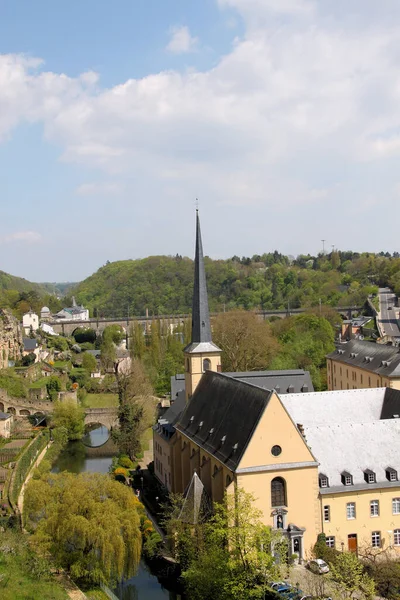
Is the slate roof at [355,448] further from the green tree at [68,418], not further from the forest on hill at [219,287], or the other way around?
the forest on hill at [219,287]

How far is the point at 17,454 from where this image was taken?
46.4m

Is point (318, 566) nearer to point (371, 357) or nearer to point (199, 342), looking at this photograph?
point (199, 342)

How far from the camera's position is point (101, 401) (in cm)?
7556

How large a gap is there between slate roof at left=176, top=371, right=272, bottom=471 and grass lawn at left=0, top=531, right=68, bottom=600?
31.3 feet

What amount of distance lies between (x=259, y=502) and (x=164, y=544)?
690cm

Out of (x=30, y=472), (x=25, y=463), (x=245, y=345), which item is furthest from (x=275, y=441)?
(x=245, y=345)

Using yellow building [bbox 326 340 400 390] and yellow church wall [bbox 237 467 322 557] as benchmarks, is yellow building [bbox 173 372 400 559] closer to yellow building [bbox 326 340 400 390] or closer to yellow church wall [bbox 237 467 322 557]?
yellow church wall [bbox 237 467 322 557]

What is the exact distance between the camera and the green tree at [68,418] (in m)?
60.8

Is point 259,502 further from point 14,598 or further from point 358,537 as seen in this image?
point 14,598

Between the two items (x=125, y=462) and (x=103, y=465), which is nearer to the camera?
(x=125, y=462)

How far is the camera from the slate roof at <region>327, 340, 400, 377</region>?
50472 mm

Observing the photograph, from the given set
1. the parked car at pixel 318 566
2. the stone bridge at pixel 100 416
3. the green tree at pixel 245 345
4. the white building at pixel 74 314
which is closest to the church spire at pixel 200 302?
the parked car at pixel 318 566

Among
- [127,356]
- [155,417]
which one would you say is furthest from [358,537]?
[127,356]

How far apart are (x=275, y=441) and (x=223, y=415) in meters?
5.33
